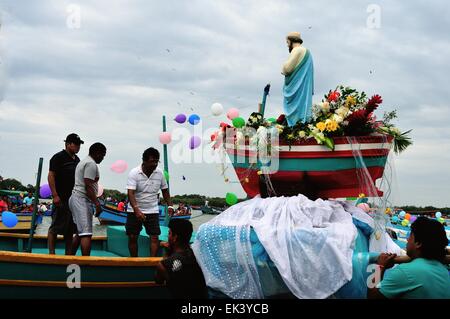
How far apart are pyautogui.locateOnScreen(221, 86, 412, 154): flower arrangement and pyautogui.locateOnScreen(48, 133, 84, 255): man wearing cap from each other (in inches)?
80.8

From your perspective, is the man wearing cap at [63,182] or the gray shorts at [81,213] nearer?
the gray shorts at [81,213]

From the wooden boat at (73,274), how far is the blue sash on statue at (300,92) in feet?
7.14

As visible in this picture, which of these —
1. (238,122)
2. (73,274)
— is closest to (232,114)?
(238,122)

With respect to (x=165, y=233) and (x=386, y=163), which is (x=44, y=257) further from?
(x=386, y=163)

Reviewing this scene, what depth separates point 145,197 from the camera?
19.8 feet

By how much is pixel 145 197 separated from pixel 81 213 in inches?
29.7

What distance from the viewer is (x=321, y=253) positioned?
14.4 feet

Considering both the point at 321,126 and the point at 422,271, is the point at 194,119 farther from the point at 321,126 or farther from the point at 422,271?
the point at 422,271

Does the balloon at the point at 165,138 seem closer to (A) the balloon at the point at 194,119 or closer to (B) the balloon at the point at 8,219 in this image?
(A) the balloon at the point at 194,119

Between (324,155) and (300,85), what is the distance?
90 centimetres

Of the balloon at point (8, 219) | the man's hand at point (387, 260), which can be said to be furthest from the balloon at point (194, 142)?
the man's hand at point (387, 260)

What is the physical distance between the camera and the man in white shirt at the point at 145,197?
5.97m

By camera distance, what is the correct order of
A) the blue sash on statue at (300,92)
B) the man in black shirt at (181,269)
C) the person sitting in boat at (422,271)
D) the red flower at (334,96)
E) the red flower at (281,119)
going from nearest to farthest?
the person sitting in boat at (422,271) → the man in black shirt at (181,269) → the red flower at (334,96) → the blue sash on statue at (300,92) → the red flower at (281,119)

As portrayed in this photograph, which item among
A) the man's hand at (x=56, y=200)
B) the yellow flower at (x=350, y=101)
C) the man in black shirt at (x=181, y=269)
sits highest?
the yellow flower at (x=350, y=101)
